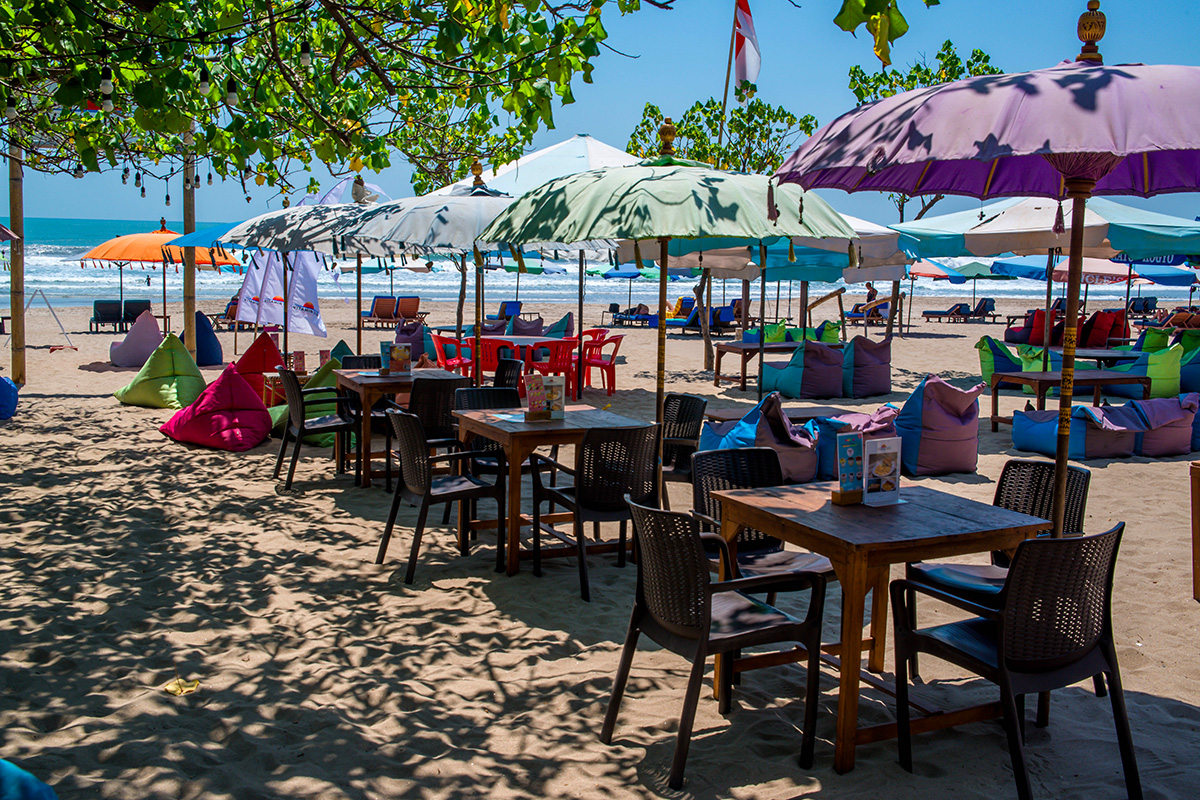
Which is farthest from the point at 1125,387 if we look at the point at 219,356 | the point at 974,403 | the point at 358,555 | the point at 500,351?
the point at 219,356

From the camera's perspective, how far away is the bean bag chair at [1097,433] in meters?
7.97

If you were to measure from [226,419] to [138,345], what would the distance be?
7829 millimetres

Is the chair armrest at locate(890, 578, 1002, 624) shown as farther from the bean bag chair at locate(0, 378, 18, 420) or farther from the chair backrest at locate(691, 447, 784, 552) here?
the bean bag chair at locate(0, 378, 18, 420)

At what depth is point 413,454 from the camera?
4.93m

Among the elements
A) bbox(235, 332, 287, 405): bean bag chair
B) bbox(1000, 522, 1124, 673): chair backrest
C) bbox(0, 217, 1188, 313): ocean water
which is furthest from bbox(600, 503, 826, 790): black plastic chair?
bbox(0, 217, 1188, 313): ocean water

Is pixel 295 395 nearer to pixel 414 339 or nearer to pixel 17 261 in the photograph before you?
pixel 17 261

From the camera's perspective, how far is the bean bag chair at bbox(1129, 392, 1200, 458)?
8.07 meters

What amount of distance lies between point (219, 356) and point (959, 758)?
15166 millimetres

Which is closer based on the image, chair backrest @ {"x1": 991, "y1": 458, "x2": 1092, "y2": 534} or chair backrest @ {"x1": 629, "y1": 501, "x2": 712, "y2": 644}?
chair backrest @ {"x1": 629, "y1": 501, "x2": 712, "y2": 644}

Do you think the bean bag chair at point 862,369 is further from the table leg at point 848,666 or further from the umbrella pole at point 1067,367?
the table leg at point 848,666

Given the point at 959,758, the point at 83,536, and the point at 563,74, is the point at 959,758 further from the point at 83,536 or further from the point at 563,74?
the point at 83,536

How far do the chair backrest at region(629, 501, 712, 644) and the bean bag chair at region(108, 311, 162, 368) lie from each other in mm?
13871

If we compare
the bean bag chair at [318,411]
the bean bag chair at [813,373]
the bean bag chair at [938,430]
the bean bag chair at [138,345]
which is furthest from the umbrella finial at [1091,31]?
the bean bag chair at [138,345]

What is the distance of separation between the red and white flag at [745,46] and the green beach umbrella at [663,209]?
1046 millimetres
